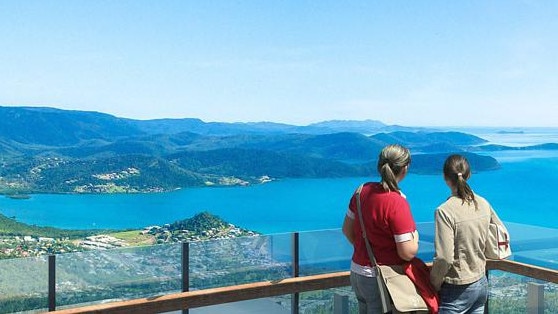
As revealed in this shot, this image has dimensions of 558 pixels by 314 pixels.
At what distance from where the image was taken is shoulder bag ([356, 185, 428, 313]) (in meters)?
2.51

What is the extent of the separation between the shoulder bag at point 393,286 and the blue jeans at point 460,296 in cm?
24

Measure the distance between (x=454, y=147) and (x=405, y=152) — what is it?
92804 mm

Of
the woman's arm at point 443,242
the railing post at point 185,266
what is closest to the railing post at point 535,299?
the woman's arm at point 443,242

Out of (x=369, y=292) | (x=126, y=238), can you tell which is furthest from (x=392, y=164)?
(x=126, y=238)

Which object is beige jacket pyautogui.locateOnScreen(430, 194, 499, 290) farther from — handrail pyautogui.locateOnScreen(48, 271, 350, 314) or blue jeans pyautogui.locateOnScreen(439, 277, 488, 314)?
handrail pyautogui.locateOnScreen(48, 271, 350, 314)

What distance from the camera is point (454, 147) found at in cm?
9212

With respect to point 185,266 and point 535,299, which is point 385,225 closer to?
point 185,266

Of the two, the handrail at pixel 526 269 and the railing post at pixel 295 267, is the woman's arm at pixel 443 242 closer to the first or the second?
the railing post at pixel 295 267

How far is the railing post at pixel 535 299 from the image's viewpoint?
3.78m

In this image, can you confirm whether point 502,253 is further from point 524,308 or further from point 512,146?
point 512,146

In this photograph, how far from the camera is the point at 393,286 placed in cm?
251

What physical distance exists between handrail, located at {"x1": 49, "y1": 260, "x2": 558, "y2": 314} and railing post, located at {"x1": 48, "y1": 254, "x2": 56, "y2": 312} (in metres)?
0.08

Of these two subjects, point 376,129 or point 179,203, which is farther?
point 376,129

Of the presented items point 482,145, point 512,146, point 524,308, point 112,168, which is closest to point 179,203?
point 112,168
